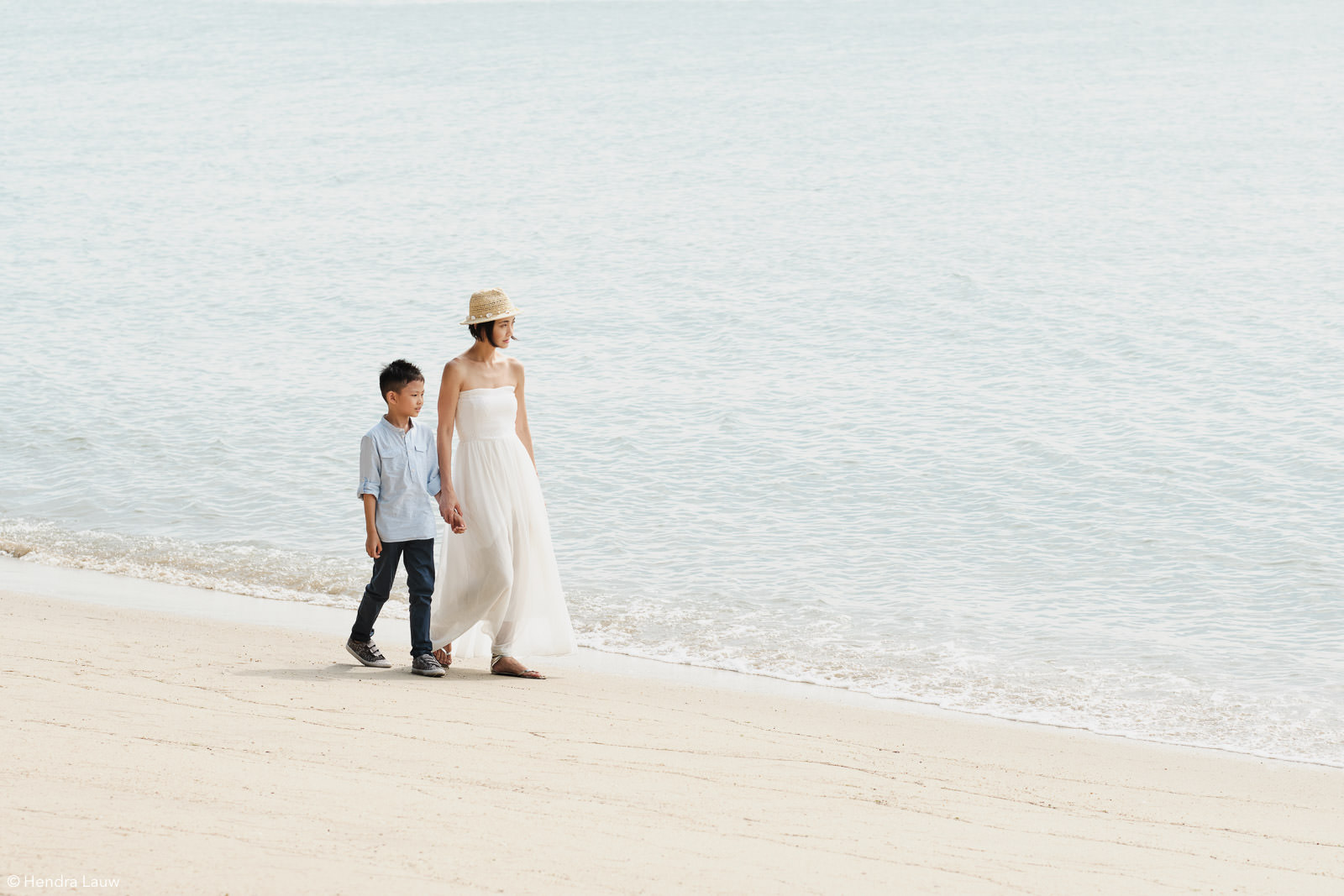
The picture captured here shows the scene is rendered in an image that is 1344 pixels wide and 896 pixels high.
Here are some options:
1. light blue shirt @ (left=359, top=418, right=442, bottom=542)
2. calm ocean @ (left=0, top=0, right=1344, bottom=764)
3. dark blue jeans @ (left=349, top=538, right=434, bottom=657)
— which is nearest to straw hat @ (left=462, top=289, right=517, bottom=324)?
light blue shirt @ (left=359, top=418, right=442, bottom=542)

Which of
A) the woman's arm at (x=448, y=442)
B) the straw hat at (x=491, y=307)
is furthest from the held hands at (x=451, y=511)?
the straw hat at (x=491, y=307)

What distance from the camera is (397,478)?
18.7 feet

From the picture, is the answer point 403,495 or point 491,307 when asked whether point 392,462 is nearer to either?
point 403,495

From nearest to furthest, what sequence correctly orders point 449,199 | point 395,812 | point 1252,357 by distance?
point 395,812 → point 1252,357 → point 449,199

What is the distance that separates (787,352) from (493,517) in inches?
437

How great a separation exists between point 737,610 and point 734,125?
31.6m

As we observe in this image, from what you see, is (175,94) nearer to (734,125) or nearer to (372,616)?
(734,125)

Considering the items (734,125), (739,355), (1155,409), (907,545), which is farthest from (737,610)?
(734,125)

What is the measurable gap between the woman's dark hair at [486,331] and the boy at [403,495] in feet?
0.97

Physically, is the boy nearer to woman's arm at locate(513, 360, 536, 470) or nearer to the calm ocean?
woman's arm at locate(513, 360, 536, 470)

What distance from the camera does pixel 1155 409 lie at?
13.5 m

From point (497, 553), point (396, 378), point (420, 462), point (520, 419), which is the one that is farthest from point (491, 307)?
point (497, 553)

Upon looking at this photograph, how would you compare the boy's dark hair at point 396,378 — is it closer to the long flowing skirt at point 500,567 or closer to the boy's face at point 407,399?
the boy's face at point 407,399

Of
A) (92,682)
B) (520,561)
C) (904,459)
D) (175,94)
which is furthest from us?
(175,94)
